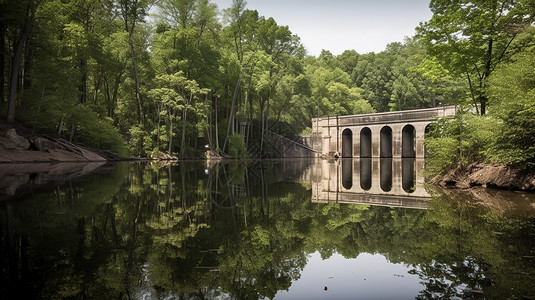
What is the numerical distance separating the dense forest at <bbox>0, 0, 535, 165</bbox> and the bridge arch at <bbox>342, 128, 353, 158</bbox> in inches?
265

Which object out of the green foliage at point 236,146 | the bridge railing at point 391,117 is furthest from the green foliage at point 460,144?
the green foliage at point 236,146

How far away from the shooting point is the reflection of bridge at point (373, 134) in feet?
138

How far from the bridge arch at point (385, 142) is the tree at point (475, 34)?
106 feet

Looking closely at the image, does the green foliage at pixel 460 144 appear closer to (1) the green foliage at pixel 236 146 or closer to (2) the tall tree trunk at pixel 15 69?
(2) the tall tree trunk at pixel 15 69

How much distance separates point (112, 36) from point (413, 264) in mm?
35016

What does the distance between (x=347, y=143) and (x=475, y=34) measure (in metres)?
38.4

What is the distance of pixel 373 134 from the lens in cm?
4566

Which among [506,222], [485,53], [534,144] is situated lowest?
[506,222]

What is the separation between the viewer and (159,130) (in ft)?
114

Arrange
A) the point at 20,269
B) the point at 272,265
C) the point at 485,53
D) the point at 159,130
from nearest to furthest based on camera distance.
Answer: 1. the point at 20,269
2. the point at 272,265
3. the point at 485,53
4. the point at 159,130

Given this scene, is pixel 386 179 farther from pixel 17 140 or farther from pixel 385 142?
pixel 385 142

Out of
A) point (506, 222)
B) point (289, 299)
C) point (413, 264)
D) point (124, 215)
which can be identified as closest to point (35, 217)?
point (124, 215)

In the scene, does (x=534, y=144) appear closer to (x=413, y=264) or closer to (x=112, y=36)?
(x=413, y=264)

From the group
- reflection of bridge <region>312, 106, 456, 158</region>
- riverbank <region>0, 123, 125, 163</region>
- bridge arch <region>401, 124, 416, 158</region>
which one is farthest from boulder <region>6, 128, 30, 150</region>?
bridge arch <region>401, 124, 416, 158</region>
